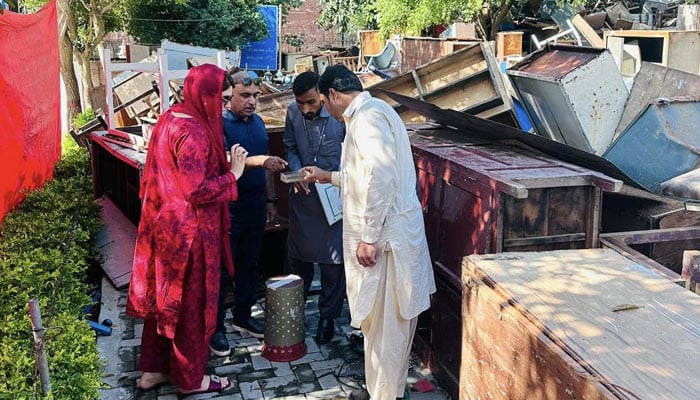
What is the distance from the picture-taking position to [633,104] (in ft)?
18.2

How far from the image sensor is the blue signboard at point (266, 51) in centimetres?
2561

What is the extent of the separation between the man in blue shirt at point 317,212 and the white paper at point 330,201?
5cm

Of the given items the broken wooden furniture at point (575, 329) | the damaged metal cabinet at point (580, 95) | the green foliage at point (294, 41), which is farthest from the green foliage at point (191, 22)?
the broken wooden furniture at point (575, 329)

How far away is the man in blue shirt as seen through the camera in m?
4.55

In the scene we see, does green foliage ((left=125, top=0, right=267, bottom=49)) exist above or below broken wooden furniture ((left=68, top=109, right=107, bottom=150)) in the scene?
above

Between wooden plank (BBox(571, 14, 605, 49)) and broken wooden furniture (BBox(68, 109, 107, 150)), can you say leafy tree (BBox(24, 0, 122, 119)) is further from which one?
wooden plank (BBox(571, 14, 605, 49))

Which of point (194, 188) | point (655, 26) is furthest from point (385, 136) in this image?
point (655, 26)

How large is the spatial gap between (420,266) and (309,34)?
38564 millimetres

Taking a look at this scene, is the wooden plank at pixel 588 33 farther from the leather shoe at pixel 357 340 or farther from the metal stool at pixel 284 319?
the metal stool at pixel 284 319

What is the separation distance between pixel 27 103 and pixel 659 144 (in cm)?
505

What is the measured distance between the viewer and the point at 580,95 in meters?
5.26

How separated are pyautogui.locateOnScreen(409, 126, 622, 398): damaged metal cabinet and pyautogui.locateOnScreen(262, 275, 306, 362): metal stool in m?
0.83

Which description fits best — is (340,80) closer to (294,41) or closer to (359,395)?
(359,395)

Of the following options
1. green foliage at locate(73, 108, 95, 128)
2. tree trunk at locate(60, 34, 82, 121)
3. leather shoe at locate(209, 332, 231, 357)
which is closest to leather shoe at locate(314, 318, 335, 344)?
leather shoe at locate(209, 332, 231, 357)
